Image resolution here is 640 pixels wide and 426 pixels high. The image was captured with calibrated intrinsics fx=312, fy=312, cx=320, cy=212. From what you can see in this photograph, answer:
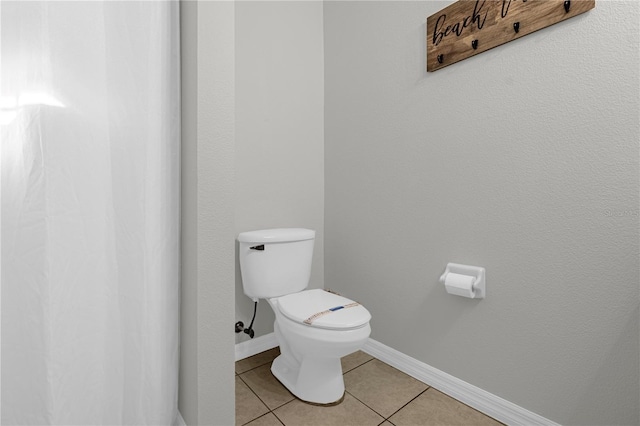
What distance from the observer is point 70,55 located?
0.94 metres

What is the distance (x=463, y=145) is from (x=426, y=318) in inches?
34.4

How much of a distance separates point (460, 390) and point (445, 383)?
0.07m

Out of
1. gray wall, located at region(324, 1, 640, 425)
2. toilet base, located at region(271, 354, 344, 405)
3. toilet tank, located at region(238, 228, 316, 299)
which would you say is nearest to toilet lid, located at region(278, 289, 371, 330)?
toilet tank, located at region(238, 228, 316, 299)

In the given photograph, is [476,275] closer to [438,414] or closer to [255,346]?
[438,414]

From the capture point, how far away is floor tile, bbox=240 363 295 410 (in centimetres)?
149

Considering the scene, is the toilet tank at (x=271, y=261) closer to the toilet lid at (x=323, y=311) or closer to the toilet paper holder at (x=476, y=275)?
the toilet lid at (x=323, y=311)

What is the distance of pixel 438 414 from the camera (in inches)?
54.4

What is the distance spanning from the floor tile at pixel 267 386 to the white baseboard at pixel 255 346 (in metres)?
0.15

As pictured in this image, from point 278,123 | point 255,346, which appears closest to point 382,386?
point 255,346

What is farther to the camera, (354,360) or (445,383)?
(354,360)

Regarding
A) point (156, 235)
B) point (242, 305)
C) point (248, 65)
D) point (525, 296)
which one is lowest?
point (242, 305)

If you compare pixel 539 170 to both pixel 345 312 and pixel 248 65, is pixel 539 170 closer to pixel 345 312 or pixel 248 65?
pixel 345 312

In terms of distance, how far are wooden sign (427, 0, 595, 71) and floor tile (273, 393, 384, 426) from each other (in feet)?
5.40

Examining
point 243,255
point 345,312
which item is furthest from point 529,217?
point 243,255
